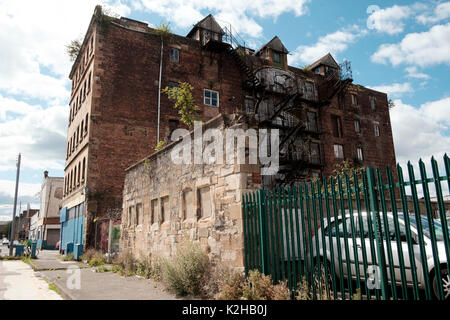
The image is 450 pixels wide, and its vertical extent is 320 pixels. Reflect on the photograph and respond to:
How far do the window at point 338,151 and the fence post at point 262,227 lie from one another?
23021 mm

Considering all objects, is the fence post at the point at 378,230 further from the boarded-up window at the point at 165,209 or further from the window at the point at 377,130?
the window at the point at 377,130

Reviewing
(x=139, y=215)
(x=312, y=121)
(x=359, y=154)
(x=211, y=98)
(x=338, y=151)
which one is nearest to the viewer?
(x=139, y=215)

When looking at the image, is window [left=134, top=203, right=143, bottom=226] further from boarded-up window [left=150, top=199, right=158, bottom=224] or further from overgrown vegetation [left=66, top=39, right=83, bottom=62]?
overgrown vegetation [left=66, top=39, right=83, bottom=62]

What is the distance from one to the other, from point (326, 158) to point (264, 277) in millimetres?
22385

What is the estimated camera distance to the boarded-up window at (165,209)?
992 centimetres

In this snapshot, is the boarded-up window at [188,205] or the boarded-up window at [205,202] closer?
the boarded-up window at [205,202]

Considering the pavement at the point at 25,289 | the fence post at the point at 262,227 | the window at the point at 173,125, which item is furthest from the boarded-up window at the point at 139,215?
the window at the point at 173,125

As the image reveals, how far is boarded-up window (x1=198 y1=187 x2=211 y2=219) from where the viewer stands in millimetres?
7945

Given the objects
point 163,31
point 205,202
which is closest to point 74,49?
point 163,31

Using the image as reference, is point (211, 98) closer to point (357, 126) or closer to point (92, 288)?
point (357, 126)

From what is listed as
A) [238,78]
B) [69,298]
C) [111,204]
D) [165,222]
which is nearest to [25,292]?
[69,298]

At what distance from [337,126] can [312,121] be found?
3.04 m

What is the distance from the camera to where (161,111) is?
2164 centimetres

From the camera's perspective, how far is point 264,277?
19.1ft
